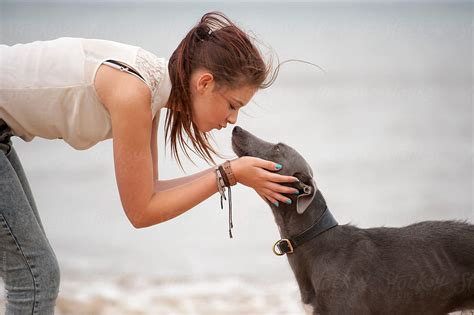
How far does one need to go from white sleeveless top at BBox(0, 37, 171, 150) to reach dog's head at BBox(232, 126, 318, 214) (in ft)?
2.48

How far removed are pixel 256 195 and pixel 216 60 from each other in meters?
4.27

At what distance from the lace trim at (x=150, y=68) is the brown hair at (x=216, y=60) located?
0.39 ft

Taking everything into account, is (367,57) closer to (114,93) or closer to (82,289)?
(82,289)

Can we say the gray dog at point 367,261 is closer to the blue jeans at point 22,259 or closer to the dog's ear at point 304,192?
the dog's ear at point 304,192

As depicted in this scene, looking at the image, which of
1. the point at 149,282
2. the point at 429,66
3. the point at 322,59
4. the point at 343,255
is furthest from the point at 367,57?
the point at 343,255

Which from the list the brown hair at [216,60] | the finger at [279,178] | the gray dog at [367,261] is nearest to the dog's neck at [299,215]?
the gray dog at [367,261]

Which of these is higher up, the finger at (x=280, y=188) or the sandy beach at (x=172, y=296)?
the finger at (x=280, y=188)

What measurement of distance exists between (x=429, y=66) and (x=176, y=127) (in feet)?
38.5

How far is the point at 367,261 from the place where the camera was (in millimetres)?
3523

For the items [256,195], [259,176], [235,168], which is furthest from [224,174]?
[256,195]

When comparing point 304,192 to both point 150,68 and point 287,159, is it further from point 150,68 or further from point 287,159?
point 150,68

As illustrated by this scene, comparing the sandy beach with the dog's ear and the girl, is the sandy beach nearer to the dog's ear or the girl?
the dog's ear

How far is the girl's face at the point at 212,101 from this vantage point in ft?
10.3

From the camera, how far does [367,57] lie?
16562mm
